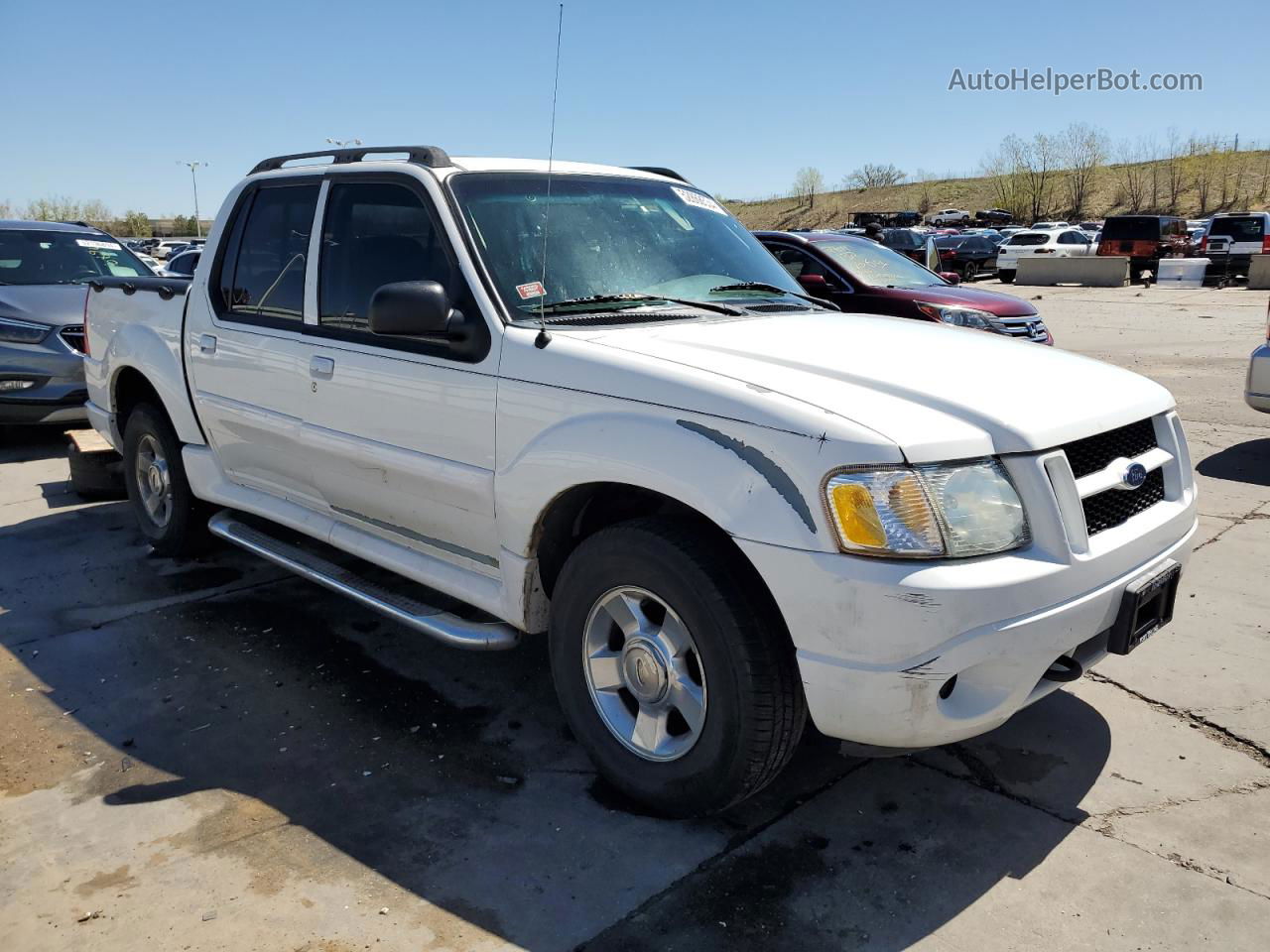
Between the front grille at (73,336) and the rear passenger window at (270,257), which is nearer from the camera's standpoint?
the rear passenger window at (270,257)

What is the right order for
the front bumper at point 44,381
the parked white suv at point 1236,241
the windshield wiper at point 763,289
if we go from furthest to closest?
the parked white suv at point 1236,241 < the front bumper at point 44,381 < the windshield wiper at point 763,289

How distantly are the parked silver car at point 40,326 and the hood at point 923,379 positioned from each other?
698 centimetres

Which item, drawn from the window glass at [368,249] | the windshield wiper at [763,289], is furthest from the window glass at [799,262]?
the window glass at [368,249]

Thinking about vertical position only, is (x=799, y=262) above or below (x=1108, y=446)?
above

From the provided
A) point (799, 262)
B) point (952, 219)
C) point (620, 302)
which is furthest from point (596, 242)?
point (952, 219)

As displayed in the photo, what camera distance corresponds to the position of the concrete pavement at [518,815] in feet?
8.64

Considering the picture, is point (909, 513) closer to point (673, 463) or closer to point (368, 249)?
point (673, 463)

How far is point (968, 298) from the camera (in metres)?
9.63

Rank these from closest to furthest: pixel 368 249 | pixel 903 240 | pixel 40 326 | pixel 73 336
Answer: pixel 368 249, pixel 40 326, pixel 73 336, pixel 903 240

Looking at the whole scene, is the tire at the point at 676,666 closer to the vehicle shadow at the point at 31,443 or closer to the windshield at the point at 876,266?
the vehicle shadow at the point at 31,443

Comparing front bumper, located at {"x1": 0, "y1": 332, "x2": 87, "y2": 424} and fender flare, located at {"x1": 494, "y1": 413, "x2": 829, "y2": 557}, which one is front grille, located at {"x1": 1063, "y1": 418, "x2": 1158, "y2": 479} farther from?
front bumper, located at {"x1": 0, "y1": 332, "x2": 87, "y2": 424}

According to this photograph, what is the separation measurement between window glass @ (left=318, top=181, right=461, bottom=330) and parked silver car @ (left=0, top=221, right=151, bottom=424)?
5.51 meters

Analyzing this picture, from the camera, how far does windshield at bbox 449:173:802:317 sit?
11.6 ft

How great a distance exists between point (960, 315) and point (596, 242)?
21.0ft
